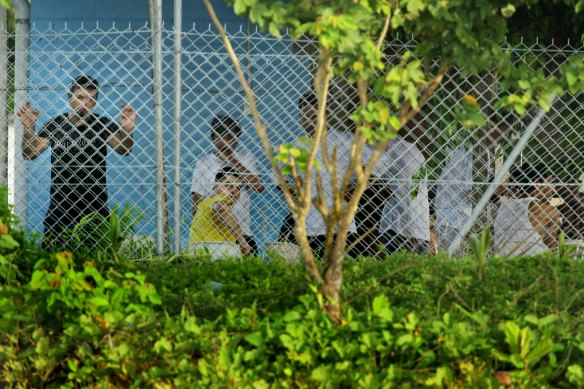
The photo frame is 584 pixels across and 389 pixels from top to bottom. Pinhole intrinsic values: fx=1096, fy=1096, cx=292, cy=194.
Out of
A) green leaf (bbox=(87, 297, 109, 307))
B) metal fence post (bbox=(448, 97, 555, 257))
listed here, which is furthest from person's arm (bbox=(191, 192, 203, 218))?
green leaf (bbox=(87, 297, 109, 307))

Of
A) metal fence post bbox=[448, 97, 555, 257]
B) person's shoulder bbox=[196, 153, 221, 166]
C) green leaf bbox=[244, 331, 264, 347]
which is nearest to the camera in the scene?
green leaf bbox=[244, 331, 264, 347]

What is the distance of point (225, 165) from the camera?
7.29m

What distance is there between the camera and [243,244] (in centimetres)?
743

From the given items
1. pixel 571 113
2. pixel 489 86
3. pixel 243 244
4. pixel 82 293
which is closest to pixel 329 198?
pixel 243 244

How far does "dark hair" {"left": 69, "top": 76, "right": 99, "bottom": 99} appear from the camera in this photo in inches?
292

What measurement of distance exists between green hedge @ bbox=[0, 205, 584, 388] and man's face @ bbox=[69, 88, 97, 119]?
2832 mm

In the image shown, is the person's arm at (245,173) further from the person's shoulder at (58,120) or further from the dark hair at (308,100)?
the person's shoulder at (58,120)

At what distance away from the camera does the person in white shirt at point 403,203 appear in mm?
7317

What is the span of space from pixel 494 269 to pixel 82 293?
2094 millimetres

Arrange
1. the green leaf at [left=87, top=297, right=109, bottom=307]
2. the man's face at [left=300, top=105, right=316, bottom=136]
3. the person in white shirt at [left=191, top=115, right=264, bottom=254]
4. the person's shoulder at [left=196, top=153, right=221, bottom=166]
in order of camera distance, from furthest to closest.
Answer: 1. the person's shoulder at [left=196, top=153, right=221, bottom=166]
2. the person in white shirt at [left=191, top=115, right=264, bottom=254]
3. the man's face at [left=300, top=105, right=316, bottom=136]
4. the green leaf at [left=87, top=297, right=109, bottom=307]

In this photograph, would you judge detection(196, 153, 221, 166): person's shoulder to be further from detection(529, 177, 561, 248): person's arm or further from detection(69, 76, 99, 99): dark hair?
detection(529, 177, 561, 248): person's arm

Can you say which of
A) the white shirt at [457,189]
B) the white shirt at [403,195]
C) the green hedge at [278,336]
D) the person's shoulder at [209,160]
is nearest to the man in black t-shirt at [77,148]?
the person's shoulder at [209,160]

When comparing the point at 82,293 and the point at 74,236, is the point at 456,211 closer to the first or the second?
the point at 74,236

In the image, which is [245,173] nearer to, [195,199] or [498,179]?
[195,199]
